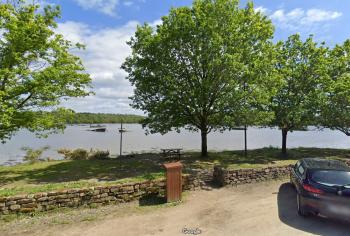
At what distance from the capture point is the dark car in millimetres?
7480

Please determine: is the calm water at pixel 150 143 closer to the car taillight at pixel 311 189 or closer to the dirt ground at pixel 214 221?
the dirt ground at pixel 214 221

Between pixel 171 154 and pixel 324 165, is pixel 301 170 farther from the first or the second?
pixel 171 154

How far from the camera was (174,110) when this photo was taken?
18.9 m

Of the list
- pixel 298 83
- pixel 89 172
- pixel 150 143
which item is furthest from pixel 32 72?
pixel 150 143

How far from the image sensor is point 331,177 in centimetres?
830

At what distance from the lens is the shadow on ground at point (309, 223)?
7.36m

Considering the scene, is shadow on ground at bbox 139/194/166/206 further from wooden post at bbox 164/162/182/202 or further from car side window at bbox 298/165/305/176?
car side window at bbox 298/165/305/176

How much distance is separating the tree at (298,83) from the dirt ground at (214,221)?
11.4 meters

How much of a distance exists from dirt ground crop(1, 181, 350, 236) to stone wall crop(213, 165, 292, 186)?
68.8 inches

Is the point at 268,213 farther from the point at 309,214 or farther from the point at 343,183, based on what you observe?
the point at 343,183

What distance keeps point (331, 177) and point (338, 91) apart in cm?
1574

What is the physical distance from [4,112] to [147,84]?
8.77 m

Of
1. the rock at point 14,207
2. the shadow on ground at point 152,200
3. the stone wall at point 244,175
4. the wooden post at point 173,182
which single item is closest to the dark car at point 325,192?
the stone wall at point 244,175

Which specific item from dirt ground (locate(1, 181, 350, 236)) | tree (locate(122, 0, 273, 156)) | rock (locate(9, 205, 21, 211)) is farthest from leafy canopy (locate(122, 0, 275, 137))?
rock (locate(9, 205, 21, 211))
